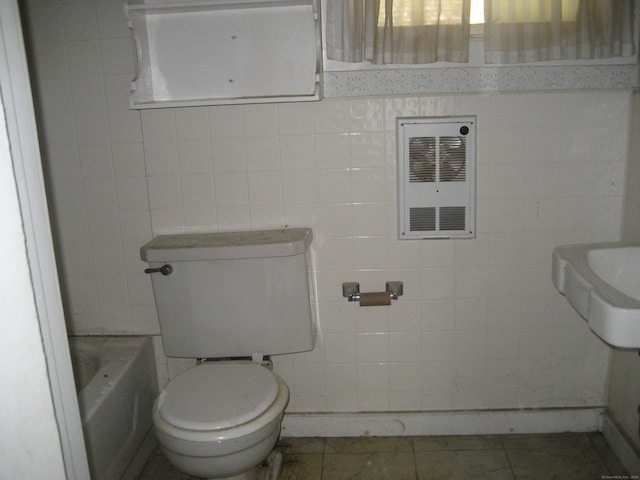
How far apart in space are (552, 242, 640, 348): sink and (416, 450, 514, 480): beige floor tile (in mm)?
752

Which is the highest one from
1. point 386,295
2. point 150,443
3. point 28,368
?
point 28,368

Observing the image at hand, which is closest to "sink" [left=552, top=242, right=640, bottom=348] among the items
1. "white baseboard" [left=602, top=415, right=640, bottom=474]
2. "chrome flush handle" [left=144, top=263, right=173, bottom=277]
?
"white baseboard" [left=602, top=415, right=640, bottom=474]

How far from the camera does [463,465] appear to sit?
181 centimetres

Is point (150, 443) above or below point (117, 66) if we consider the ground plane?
below

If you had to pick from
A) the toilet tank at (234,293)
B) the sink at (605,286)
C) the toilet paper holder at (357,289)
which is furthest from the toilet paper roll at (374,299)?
the sink at (605,286)

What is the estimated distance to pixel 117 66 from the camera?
1760 millimetres

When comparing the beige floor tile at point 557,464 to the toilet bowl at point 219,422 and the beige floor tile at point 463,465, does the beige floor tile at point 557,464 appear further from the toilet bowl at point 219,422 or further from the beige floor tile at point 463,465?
the toilet bowl at point 219,422

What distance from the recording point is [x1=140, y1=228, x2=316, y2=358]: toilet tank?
168 centimetres

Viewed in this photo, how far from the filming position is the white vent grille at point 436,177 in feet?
5.71

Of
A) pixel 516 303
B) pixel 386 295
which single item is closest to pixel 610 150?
pixel 516 303

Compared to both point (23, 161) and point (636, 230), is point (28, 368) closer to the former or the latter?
point (23, 161)

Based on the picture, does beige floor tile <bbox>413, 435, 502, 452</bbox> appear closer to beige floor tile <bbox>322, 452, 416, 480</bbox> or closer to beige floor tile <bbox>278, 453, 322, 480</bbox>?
beige floor tile <bbox>322, 452, 416, 480</bbox>

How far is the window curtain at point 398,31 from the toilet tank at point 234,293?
2.13 feet

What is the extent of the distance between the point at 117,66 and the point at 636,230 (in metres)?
1.90
